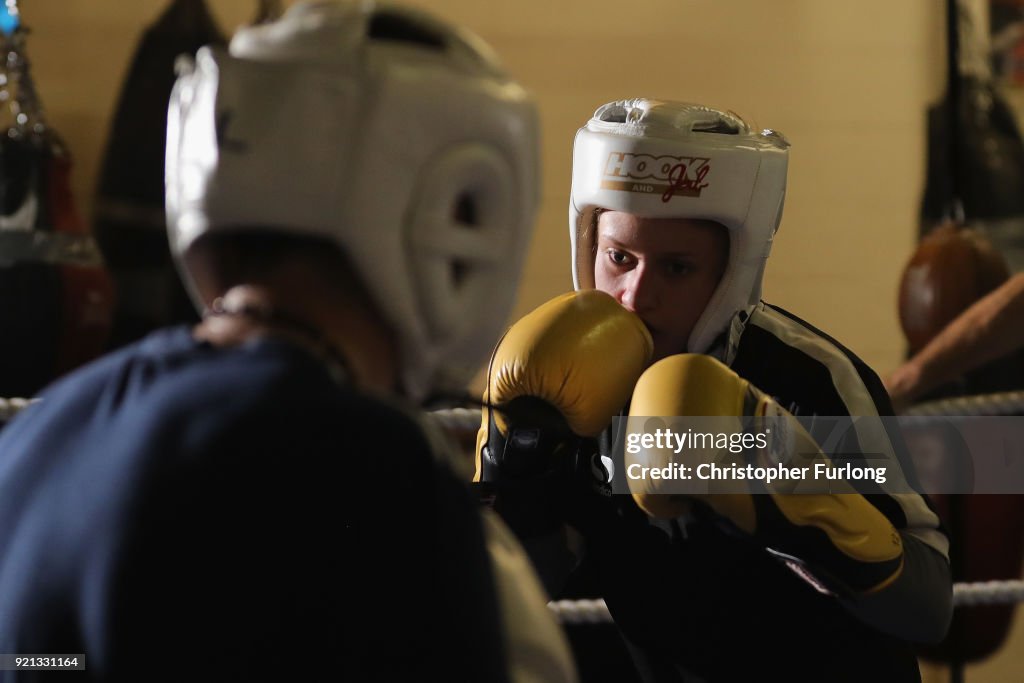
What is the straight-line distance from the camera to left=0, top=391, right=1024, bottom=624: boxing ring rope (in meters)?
1.58

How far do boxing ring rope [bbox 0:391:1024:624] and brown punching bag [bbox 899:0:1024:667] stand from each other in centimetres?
47

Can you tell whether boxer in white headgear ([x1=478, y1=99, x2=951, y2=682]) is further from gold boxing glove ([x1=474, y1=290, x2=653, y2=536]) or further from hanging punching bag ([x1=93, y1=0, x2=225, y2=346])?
hanging punching bag ([x1=93, y1=0, x2=225, y2=346])

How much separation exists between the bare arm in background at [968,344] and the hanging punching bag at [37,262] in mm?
1723

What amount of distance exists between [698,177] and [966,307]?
1.55 meters

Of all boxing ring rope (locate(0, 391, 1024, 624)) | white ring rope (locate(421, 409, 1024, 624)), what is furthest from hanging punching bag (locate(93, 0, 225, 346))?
white ring rope (locate(421, 409, 1024, 624))

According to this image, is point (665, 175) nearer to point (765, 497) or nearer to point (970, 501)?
point (765, 497)

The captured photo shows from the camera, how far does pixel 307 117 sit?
65 cm

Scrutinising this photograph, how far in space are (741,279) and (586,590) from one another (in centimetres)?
100

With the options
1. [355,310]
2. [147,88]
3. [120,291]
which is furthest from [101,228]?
[355,310]

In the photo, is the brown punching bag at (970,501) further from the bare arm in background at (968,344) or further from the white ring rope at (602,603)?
the white ring rope at (602,603)

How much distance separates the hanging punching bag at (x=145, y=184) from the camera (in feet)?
8.68

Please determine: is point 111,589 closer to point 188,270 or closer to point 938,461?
point 188,270

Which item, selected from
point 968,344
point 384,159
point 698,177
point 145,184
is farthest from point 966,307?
point 384,159

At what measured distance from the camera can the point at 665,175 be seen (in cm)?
121
